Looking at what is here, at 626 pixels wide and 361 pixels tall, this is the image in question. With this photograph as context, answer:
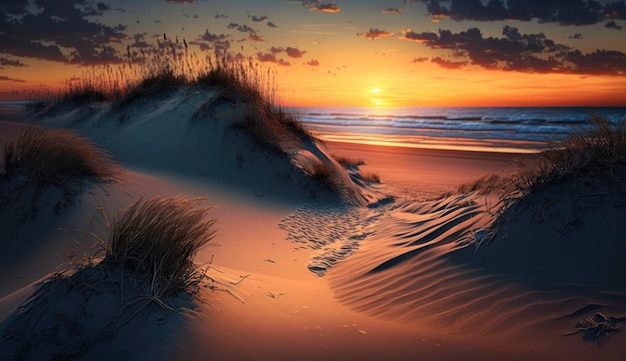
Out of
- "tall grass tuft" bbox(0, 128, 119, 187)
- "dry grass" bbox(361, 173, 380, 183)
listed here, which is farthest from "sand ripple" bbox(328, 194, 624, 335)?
"dry grass" bbox(361, 173, 380, 183)

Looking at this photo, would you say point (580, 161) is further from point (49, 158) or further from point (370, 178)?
point (370, 178)

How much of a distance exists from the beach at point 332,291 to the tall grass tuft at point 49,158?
363mm

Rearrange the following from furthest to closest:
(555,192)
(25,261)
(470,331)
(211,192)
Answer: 1. (211,192)
2. (25,261)
3. (555,192)
4. (470,331)

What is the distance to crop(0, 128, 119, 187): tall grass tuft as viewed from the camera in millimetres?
6672

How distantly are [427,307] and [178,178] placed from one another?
6864 mm

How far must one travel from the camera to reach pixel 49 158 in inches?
265

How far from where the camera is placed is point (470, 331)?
3326mm

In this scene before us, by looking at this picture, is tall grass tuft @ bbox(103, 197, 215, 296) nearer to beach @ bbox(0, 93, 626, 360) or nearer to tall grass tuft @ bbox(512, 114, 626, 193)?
beach @ bbox(0, 93, 626, 360)

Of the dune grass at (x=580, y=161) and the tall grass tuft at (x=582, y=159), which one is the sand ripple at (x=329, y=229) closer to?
the dune grass at (x=580, y=161)

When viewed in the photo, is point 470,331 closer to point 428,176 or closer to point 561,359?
point 561,359

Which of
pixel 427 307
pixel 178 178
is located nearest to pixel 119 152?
→ pixel 178 178

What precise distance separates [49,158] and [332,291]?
193 inches

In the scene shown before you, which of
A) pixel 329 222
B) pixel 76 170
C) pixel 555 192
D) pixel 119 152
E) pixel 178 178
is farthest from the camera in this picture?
pixel 119 152

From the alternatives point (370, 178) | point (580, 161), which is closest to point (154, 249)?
point (580, 161)
